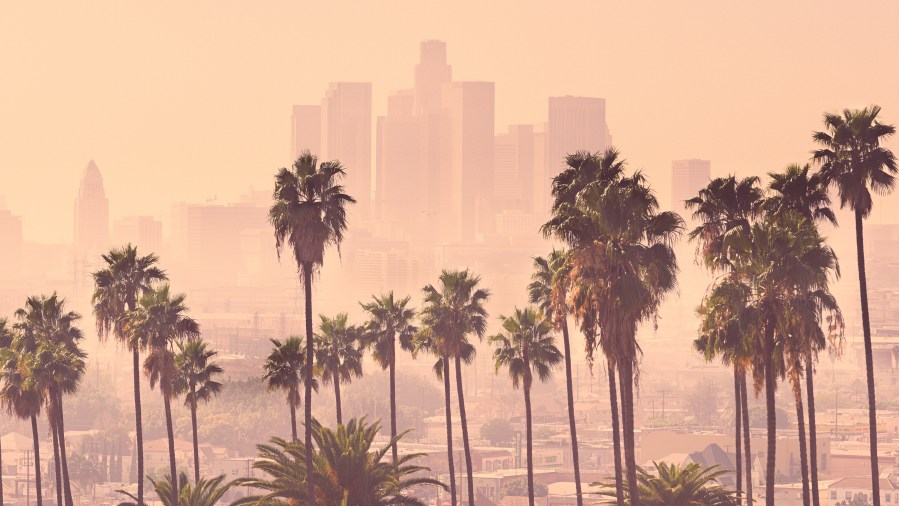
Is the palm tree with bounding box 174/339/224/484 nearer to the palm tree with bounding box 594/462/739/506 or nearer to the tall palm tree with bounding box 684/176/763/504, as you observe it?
the palm tree with bounding box 594/462/739/506

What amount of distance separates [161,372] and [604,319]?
27329mm

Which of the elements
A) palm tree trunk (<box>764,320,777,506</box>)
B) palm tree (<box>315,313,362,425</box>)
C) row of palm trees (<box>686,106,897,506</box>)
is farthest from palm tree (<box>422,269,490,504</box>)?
palm tree trunk (<box>764,320,777,506</box>)

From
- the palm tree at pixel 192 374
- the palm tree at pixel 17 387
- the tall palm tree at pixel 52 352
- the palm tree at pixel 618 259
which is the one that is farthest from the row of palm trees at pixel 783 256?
the palm tree at pixel 17 387

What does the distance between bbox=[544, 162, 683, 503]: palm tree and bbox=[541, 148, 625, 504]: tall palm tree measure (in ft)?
0.15

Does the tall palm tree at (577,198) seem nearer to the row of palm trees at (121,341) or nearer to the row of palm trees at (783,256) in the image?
the row of palm trees at (783,256)

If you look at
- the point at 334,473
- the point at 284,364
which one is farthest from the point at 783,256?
the point at 284,364

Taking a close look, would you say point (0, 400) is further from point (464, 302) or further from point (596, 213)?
point (596, 213)

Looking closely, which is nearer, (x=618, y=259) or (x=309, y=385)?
(x=618, y=259)

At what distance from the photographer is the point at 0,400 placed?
281 ft

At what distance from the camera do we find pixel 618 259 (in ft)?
177

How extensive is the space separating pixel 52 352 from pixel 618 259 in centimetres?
3562

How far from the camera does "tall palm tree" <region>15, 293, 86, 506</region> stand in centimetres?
7994

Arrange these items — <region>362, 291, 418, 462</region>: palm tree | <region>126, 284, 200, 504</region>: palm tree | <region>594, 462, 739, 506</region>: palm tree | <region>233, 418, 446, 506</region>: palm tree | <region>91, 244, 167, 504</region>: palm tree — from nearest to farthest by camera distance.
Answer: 1. <region>233, 418, 446, 506</region>: palm tree
2. <region>594, 462, 739, 506</region>: palm tree
3. <region>126, 284, 200, 504</region>: palm tree
4. <region>91, 244, 167, 504</region>: palm tree
5. <region>362, 291, 418, 462</region>: palm tree

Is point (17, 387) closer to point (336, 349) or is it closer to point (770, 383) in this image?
point (336, 349)
